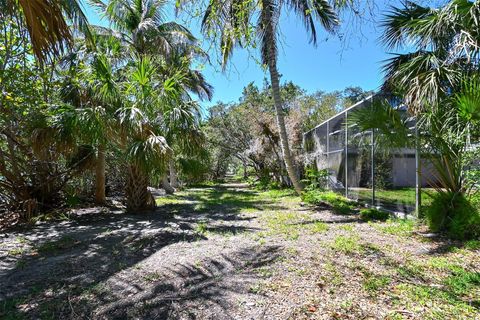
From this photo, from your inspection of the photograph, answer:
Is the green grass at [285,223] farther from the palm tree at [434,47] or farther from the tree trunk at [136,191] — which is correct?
the tree trunk at [136,191]

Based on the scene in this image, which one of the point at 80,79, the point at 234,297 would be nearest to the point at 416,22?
the point at 234,297

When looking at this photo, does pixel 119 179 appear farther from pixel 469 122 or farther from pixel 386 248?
pixel 469 122

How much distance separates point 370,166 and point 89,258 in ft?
21.9

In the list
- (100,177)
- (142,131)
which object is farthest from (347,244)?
(100,177)

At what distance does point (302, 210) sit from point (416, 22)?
485cm

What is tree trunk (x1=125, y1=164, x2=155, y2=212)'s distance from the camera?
7332 millimetres

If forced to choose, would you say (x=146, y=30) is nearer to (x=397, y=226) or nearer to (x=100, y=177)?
(x=100, y=177)

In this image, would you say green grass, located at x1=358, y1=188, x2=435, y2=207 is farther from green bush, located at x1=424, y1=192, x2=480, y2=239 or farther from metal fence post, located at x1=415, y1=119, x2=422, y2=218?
green bush, located at x1=424, y1=192, x2=480, y2=239

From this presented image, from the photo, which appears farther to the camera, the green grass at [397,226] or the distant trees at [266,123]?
the distant trees at [266,123]

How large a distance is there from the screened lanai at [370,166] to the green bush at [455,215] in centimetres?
43

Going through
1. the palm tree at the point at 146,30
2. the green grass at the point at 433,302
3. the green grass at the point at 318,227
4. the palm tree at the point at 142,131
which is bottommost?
the green grass at the point at 433,302

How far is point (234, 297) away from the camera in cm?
282

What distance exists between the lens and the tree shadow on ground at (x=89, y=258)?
9.02ft

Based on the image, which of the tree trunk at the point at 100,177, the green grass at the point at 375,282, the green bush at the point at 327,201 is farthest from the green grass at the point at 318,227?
the tree trunk at the point at 100,177
